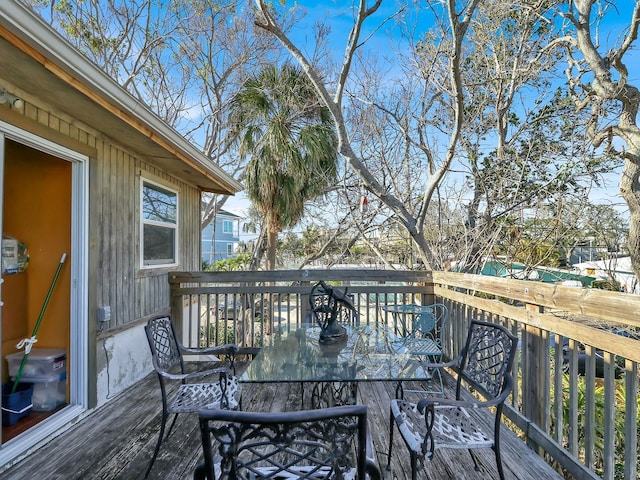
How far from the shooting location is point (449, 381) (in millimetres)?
3342

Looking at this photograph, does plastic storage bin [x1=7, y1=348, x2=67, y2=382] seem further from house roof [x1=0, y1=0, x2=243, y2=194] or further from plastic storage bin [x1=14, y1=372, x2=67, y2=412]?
house roof [x1=0, y1=0, x2=243, y2=194]

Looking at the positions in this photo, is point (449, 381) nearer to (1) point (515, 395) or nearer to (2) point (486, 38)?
(1) point (515, 395)

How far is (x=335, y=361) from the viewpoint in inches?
86.4

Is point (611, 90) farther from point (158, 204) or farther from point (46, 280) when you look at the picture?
point (46, 280)

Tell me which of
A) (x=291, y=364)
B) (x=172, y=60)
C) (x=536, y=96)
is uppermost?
(x=172, y=60)

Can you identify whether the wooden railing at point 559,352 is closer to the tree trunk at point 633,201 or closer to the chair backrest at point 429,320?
the chair backrest at point 429,320

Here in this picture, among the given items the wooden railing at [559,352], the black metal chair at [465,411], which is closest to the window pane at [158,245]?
the wooden railing at [559,352]

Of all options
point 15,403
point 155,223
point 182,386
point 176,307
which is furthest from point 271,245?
point 182,386

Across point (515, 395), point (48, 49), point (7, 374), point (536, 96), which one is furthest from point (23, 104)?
point (536, 96)

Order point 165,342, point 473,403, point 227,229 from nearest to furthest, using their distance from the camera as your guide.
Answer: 1. point 473,403
2. point 165,342
3. point 227,229

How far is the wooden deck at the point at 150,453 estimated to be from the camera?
197 cm

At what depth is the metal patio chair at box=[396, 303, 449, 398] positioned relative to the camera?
282 centimetres

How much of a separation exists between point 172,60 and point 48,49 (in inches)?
322

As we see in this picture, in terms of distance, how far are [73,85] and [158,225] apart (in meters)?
2.17
